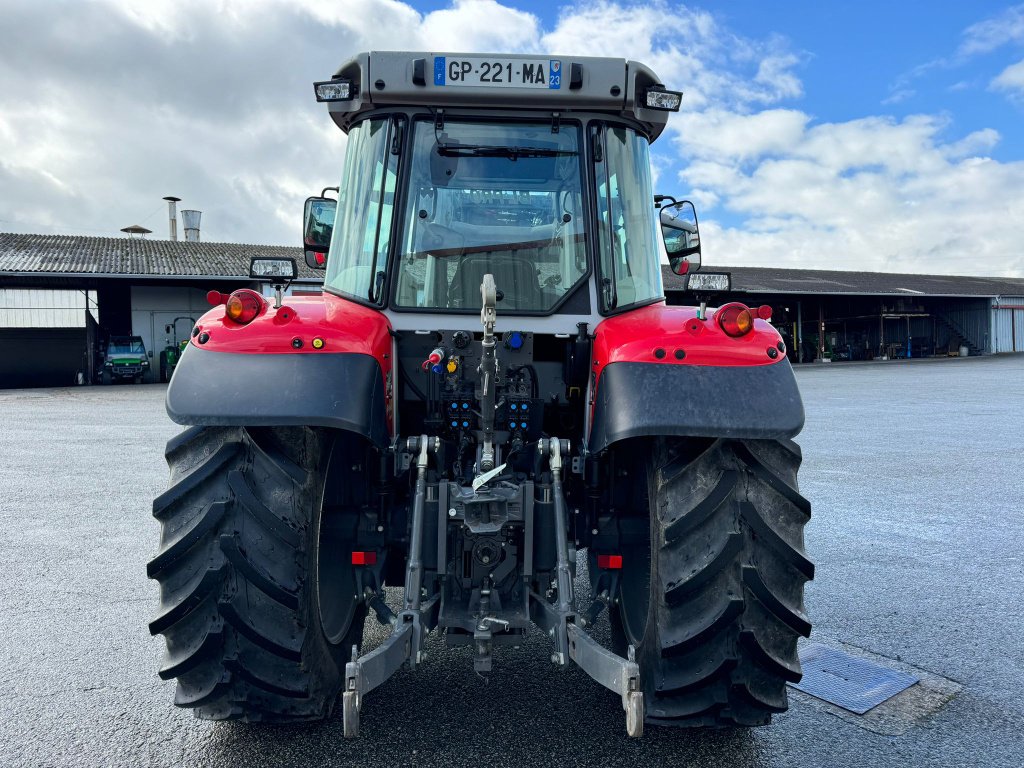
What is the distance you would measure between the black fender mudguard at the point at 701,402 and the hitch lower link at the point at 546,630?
1.15 feet

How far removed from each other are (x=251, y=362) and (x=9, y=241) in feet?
116

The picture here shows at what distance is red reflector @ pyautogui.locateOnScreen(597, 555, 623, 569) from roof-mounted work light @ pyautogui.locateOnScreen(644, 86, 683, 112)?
1.97 metres

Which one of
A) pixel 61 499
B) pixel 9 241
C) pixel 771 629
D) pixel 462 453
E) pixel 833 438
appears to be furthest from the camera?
pixel 9 241

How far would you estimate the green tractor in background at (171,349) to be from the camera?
99.3ft

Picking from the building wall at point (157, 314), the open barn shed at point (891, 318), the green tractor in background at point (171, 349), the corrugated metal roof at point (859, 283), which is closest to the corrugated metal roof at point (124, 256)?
the building wall at point (157, 314)

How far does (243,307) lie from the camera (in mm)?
2715

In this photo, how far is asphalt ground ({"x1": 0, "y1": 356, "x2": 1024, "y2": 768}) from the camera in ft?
9.13

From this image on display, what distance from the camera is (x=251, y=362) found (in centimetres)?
260

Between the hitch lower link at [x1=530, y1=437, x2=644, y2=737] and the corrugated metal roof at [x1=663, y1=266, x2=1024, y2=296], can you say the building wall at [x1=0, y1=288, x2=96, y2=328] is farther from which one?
the hitch lower link at [x1=530, y1=437, x2=644, y2=737]

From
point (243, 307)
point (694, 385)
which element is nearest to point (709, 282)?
point (694, 385)

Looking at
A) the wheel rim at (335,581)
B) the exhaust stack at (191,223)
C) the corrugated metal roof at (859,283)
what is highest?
the exhaust stack at (191,223)

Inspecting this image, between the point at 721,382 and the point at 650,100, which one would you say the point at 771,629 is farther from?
the point at 650,100

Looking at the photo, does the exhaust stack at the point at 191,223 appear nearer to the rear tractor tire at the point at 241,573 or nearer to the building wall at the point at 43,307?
the building wall at the point at 43,307

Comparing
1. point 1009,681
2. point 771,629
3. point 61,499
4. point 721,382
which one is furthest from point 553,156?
point 61,499
